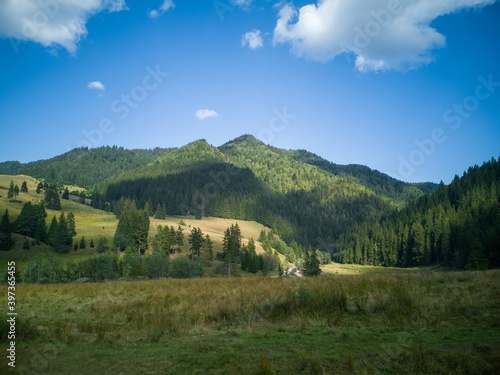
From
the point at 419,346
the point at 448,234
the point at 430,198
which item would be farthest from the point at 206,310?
the point at 430,198

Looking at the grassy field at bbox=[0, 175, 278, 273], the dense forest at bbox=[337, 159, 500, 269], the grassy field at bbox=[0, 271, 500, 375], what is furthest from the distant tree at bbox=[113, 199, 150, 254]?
the dense forest at bbox=[337, 159, 500, 269]

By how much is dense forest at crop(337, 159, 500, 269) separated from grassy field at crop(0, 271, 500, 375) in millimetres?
62601

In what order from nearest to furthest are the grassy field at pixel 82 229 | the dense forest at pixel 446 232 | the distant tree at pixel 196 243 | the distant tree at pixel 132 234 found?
the dense forest at pixel 446 232
the grassy field at pixel 82 229
the distant tree at pixel 196 243
the distant tree at pixel 132 234

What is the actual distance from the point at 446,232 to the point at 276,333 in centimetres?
10661

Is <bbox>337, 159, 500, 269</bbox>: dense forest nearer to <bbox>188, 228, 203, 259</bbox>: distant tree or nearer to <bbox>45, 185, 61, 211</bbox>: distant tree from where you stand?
<bbox>188, 228, 203, 259</bbox>: distant tree

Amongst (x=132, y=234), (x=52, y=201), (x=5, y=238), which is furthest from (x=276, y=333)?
(x=52, y=201)

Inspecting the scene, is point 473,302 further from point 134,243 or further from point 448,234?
point 448,234

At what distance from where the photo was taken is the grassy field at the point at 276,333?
236 inches

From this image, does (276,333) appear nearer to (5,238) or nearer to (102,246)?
(5,238)

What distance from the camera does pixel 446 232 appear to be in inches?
3612

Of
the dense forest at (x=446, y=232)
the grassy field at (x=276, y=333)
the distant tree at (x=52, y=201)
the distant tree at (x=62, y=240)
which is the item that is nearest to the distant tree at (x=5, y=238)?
the distant tree at (x=62, y=240)

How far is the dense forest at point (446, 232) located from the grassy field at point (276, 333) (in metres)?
62.6

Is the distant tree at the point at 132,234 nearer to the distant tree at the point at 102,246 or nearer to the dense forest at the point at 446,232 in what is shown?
the distant tree at the point at 102,246

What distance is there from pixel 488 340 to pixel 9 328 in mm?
14331
